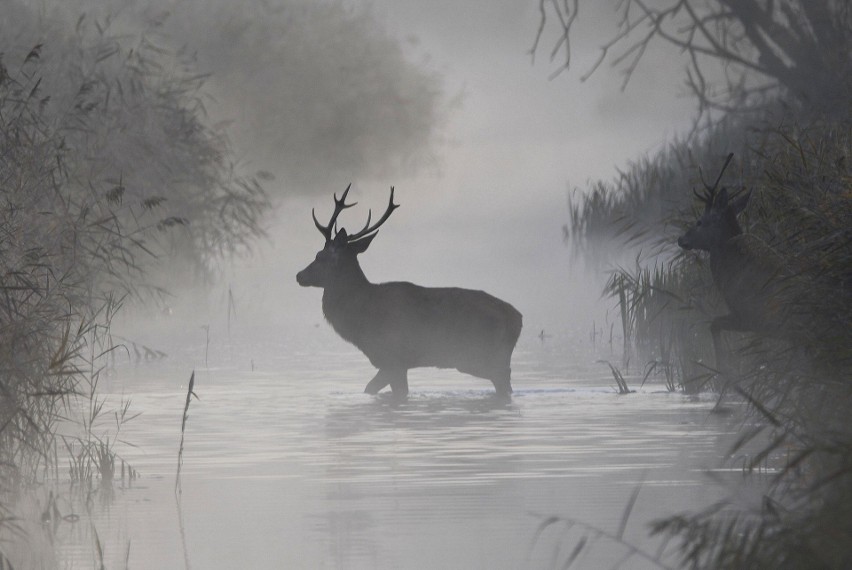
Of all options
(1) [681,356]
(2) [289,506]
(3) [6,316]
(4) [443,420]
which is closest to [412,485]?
(2) [289,506]

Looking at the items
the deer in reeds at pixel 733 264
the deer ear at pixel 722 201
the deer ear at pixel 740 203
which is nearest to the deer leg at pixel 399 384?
the deer in reeds at pixel 733 264

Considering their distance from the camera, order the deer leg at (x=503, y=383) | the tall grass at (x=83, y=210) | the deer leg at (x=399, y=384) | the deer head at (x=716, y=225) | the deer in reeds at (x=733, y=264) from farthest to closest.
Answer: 1. the deer leg at (x=503, y=383)
2. the deer leg at (x=399, y=384)
3. the deer head at (x=716, y=225)
4. the deer in reeds at (x=733, y=264)
5. the tall grass at (x=83, y=210)

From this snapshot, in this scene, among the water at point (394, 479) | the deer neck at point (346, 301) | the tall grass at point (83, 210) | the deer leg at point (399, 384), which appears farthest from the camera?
the deer neck at point (346, 301)

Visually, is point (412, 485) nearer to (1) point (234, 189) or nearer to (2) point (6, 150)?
(2) point (6, 150)

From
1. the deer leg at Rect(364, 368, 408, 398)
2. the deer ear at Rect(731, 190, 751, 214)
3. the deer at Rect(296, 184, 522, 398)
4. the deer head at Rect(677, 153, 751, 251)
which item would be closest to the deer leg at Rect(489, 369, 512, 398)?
the deer at Rect(296, 184, 522, 398)

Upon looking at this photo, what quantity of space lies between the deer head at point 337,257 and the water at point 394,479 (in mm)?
1293

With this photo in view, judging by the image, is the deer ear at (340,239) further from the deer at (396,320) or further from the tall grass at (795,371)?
the tall grass at (795,371)

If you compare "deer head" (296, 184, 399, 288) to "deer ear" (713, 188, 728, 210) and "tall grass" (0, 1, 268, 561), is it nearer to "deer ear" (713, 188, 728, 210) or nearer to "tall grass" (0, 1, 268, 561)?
"tall grass" (0, 1, 268, 561)

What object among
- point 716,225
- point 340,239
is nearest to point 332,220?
point 340,239

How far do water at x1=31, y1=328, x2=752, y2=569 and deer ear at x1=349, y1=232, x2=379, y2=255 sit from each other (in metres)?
1.62

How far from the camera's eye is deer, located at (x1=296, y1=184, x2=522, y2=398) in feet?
52.0

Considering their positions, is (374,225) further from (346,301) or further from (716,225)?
(716,225)

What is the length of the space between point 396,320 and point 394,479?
715 cm

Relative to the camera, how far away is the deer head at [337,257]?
15945 millimetres
